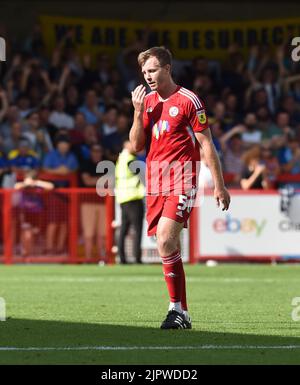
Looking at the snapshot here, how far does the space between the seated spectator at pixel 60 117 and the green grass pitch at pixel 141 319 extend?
554 centimetres

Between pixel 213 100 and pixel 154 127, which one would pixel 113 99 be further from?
pixel 154 127

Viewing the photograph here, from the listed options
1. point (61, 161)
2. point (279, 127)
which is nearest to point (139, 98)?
point (61, 161)

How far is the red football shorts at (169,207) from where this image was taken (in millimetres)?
10148

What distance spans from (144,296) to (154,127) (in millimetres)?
4059

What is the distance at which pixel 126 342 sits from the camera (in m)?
9.17

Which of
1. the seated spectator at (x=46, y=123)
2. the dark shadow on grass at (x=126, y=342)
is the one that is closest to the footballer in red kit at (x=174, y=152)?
the dark shadow on grass at (x=126, y=342)

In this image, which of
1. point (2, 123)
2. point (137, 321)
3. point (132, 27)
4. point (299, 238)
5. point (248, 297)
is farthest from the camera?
point (132, 27)

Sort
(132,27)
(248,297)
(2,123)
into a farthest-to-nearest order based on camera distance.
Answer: (132,27), (2,123), (248,297)

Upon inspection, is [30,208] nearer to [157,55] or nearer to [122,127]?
[122,127]

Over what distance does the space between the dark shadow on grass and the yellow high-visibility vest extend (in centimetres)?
976

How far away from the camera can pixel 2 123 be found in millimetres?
22953

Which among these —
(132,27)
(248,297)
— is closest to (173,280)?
(248,297)

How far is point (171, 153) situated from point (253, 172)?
37.4 feet

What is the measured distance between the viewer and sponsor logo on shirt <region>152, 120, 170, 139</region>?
1025cm
